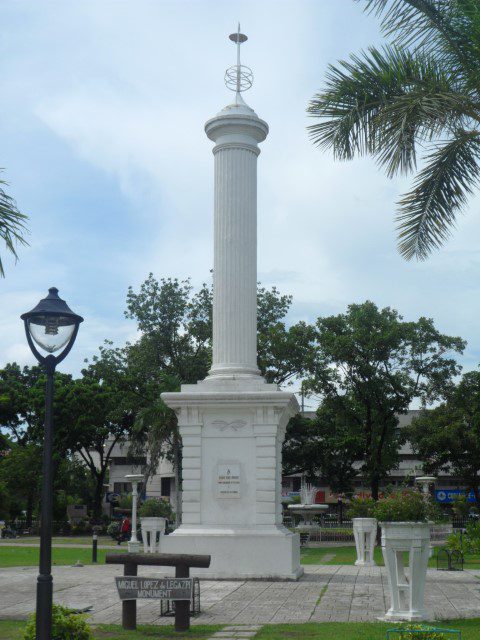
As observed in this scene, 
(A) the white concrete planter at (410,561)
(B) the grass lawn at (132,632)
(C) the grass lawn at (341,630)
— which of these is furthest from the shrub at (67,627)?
(A) the white concrete planter at (410,561)

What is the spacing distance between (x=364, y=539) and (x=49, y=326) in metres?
19.1

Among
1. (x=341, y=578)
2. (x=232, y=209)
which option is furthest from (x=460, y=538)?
(x=232, y=209)

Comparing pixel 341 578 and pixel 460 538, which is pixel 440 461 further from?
pixel 460 538

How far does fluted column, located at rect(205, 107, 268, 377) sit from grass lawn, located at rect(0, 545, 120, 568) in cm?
937

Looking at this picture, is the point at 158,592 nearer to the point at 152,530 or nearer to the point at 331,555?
the point at 152,530

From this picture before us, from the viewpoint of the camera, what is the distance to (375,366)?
39.9m

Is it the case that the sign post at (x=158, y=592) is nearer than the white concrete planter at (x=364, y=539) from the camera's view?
Yes

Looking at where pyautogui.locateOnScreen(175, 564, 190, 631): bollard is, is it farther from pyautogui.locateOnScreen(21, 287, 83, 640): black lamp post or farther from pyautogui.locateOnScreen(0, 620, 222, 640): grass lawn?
pyautogui.locateOnScreen(21, 287, 83, 640): black lamp post

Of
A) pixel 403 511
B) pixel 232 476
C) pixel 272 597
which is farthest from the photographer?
pixel 232 476

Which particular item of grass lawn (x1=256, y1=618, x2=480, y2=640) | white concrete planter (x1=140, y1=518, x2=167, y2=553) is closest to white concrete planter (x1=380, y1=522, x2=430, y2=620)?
grass lawn (x1=256, y1=618, x2=480, y2=640)

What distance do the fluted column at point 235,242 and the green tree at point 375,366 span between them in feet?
60.7

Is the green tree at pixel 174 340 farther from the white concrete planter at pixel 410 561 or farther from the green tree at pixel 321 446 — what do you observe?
the white concrete planter at pixel 410 561

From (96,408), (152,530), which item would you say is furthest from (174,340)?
(152,530)

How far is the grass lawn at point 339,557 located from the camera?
25656mm
